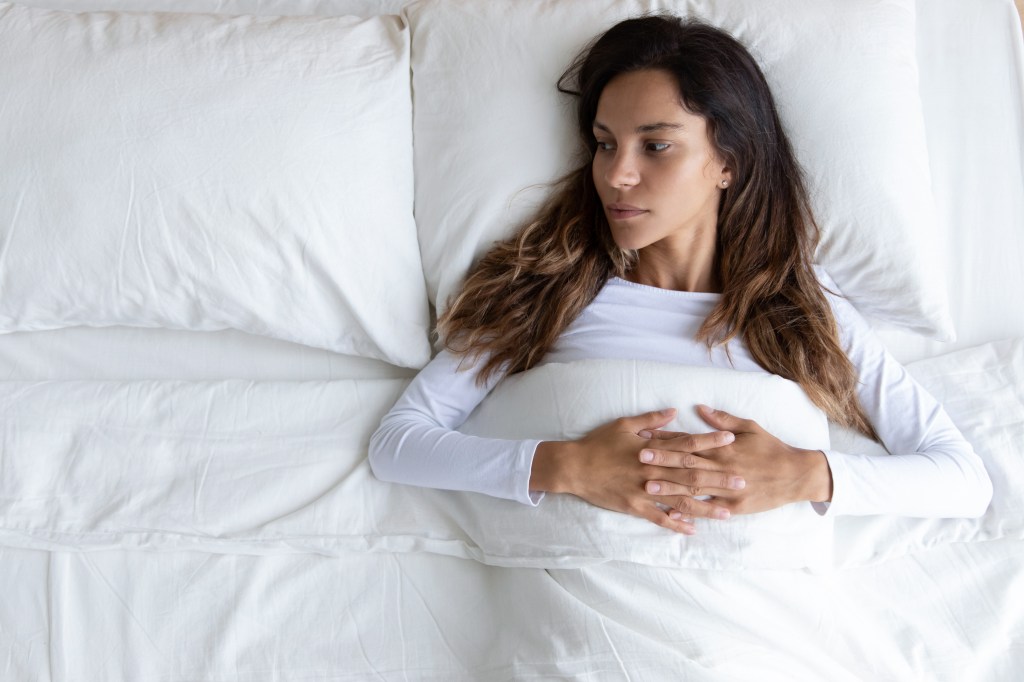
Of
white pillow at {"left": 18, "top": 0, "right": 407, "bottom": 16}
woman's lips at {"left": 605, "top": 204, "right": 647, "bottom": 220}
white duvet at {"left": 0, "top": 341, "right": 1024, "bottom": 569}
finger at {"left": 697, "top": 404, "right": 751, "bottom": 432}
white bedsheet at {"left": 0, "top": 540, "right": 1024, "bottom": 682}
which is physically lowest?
white bedsheet at {"left": 0, "top": 540, "right": 1024, "bottom": 682}

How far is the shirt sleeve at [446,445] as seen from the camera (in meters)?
1.20

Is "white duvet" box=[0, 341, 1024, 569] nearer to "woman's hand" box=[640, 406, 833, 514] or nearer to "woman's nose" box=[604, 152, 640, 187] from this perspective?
"woman's hand" box=[640, 406, 833, 514]

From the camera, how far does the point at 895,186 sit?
1.34m

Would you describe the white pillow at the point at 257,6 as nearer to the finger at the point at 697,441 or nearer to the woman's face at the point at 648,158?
the woman's face at the point at 648,158

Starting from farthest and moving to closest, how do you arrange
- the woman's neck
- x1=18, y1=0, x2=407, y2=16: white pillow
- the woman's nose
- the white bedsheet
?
x1=18, y1=0, x2=407, y2=16: white pillow
the woman's neck
the woman's nose
the white bedsheet

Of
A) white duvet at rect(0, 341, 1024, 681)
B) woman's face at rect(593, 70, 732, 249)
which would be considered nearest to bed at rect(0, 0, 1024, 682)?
white duvet at rect(0, 341, 1024, 681)

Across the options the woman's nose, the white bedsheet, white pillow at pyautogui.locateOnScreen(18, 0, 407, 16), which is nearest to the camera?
the white bedsheet

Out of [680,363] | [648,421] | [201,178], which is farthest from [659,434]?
[201,178]

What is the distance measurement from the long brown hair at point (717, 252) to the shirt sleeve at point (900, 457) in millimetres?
37

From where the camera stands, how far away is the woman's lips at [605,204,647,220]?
1.27 metres

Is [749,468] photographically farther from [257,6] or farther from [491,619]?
[257,6]

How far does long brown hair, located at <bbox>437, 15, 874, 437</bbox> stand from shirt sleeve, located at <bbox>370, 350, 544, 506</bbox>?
0.04 m

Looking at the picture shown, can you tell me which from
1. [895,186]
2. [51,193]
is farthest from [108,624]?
[895,186]

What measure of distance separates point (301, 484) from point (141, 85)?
0.60m
